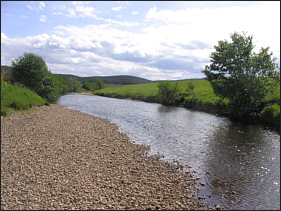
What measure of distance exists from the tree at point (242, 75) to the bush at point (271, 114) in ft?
4.79

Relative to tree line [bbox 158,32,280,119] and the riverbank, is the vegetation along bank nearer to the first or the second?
tree line [bbox 158,32,280,119]

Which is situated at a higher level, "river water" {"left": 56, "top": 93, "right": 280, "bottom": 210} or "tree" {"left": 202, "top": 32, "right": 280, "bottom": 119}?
"tree" {"left": 202, "top": 32, "right": 280, "bottom": 119}

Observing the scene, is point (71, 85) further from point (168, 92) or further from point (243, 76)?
point (243, 76)

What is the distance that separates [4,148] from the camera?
11727 millimetres

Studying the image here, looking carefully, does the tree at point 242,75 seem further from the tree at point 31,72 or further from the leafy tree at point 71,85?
the leafy tree at point 71,85

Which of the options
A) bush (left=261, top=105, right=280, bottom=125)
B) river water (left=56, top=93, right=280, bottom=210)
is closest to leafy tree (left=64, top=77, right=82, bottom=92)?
bush (left=261, top=105, right=280, bottom=125)

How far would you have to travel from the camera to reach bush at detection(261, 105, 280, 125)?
84.6 ft

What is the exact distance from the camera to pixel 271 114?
87.8 ft

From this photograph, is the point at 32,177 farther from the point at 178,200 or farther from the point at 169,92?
the point at 169,92

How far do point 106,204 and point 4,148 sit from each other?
25.5ft

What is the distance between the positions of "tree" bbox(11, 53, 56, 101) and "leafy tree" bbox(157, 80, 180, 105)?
2807 cm

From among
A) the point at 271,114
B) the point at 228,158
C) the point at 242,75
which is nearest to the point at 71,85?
the point at 242,75

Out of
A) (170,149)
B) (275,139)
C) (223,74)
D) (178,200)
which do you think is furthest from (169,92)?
(178,200)

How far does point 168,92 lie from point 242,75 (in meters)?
27.0
